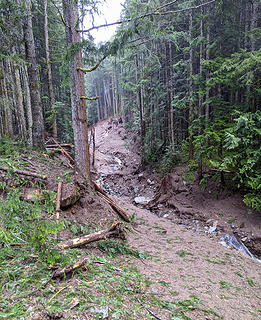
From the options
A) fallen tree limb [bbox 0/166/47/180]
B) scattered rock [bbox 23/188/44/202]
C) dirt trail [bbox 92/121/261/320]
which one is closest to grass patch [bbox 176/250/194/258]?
dirt trail [bbox 92/121/261/320]

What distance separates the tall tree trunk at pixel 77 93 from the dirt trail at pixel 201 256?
318 centimetres

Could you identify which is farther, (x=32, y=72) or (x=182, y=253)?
(x=32, y=72)

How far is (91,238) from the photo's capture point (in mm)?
4273

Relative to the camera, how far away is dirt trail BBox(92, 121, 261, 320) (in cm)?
347

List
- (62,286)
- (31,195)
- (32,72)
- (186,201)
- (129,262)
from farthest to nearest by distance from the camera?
(186,201)
(32,72)
(31,195)
(129,262)
(62,286)

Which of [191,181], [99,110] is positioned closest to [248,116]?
[191,181]

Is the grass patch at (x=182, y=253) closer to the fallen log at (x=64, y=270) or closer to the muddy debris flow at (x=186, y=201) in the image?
the muddy debris flow at (x=186, y=201)

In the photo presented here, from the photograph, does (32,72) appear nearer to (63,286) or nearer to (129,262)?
(129,262)

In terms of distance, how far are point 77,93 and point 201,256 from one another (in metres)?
6.62

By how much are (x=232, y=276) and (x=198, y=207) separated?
522cm

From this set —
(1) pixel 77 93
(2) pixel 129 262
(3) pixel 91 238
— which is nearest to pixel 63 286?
(3) pixel 91 238

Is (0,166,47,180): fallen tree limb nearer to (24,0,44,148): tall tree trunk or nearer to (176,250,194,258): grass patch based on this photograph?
(24,0,44,148): tall tree trunk

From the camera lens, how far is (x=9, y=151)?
692cm

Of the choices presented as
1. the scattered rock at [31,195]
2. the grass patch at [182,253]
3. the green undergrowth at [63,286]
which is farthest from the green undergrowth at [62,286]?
the grass patch at [182,253]
